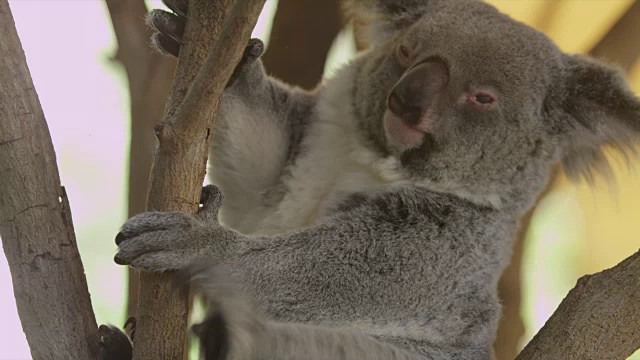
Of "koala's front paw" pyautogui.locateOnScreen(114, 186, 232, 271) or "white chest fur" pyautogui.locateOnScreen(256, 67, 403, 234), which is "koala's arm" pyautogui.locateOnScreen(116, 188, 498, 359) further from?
"white chest fur" pyautogui.locateOnScreen(256, 67, 403, 234)

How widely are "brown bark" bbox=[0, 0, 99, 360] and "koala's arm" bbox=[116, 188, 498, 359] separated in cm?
22

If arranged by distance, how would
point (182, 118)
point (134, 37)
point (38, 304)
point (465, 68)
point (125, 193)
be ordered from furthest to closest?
point (125, 193) → point (134, 37) → point (465, 68) → point (38, 304) → point (182, 118)

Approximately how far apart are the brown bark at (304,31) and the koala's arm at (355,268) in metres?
1.35

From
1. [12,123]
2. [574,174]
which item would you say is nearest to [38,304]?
[12,123]

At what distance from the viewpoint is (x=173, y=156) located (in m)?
1.74

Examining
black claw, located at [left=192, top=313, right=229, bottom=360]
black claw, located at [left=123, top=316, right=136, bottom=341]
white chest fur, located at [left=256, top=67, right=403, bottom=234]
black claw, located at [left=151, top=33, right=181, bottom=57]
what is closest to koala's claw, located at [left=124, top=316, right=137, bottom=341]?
black claw, located at [left=123, top=316, right=136, bottom=341]

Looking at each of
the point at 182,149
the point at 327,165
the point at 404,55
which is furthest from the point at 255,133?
the point at 182,149

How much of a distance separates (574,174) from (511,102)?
376 mm

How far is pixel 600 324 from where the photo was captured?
1.99 m

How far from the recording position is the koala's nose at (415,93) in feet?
7.20

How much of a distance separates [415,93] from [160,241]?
906 millimetres

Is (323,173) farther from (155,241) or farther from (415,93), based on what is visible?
(155,241)

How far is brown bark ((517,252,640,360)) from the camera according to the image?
1985 mm

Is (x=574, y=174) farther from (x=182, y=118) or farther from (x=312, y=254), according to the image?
(x=182, y=118)
